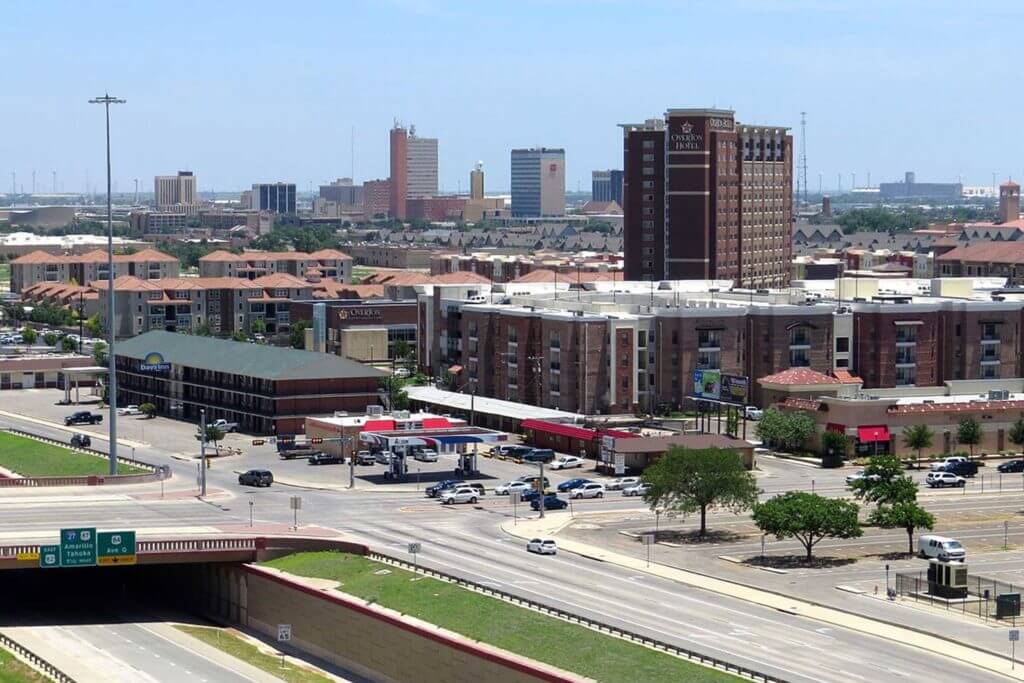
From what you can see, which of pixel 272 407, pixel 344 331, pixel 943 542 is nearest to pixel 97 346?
pixel 344 331

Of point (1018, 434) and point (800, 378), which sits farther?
point (800, 378)

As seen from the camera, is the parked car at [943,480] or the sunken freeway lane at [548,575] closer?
the sunken freeway lane at [548,575]

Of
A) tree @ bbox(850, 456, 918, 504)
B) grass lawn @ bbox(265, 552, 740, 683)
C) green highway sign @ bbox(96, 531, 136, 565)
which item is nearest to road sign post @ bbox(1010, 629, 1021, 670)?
grass lawn @ bbox(265, 552, 740, 683)

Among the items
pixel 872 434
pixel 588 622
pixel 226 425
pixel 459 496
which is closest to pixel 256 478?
pixel 459 496

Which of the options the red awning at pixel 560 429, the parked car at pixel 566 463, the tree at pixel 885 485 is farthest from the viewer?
the red awning at pixel 560 429

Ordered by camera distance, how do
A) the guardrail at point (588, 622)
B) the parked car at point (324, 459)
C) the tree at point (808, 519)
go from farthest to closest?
the parked car at point (324, 459), the tree at point (808, 519), the guardrail at point (588, 622)

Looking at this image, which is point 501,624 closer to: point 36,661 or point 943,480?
point 36,661

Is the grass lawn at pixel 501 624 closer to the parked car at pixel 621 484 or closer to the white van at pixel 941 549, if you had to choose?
the white van at pixel 941 549

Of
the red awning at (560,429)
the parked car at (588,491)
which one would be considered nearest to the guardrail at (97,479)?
the parked car at (588,491)
